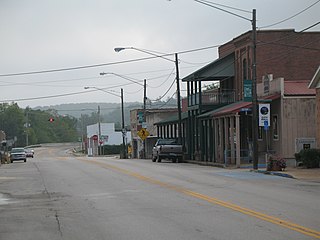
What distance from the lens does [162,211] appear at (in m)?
14.0

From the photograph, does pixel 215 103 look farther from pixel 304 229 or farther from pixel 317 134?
pixel 304 229

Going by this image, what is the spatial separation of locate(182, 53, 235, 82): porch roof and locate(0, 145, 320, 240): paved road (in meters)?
24.6

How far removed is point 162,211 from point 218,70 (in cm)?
3381

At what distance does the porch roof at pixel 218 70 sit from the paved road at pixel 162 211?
2455 centimetres

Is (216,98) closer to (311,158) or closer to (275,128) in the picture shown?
(275,128)

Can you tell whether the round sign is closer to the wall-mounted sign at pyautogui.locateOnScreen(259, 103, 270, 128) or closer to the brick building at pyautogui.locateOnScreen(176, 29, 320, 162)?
the wall-mounted sign at pyautogui.locateOnScreen(259, 103, 270, 128)

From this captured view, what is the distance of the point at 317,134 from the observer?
31.6m

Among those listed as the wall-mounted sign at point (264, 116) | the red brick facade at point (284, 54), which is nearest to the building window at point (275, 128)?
the wall-mounted sign at point (264, 116)

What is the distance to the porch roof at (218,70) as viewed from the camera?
46575 mm

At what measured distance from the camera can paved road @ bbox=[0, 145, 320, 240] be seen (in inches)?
430

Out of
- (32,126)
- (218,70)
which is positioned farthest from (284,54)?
(32,126)

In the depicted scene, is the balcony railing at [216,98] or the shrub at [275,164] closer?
the shrub at [275,164]

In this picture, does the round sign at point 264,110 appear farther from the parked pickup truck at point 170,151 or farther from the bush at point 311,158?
the parked pickup truck at point 170,151

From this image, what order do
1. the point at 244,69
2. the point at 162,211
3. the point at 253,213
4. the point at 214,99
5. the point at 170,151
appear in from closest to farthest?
the point at 253,213 < the point at 162,211 < the point at 244,69 < the point at 170,151 < the point at 214,99
